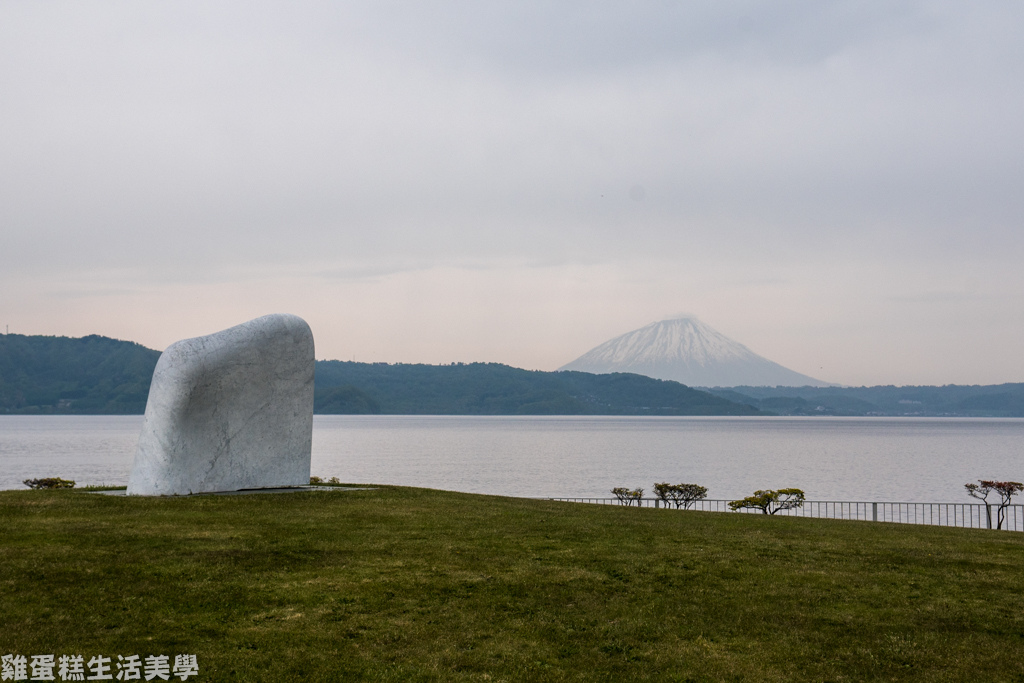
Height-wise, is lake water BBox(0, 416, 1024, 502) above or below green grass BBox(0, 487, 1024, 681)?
below

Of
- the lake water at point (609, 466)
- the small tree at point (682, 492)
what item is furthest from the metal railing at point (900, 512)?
the lake water at point (609, 466)

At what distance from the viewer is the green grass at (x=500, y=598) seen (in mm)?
8039

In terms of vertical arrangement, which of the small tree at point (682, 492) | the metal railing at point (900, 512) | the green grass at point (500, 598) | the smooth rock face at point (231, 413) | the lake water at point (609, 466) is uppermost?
the smooth rock face at point (231, 413)

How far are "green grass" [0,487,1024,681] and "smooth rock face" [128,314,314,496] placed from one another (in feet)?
7.88

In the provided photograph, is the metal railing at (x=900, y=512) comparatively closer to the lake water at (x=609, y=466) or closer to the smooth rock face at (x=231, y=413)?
the lake water at (x=609, y=466)

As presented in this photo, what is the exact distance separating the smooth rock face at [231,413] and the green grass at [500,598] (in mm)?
2403

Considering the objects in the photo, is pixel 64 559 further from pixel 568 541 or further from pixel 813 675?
pixel 813 675

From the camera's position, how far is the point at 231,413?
18.2m

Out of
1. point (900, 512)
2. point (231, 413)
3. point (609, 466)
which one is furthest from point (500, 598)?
point (609, 466)

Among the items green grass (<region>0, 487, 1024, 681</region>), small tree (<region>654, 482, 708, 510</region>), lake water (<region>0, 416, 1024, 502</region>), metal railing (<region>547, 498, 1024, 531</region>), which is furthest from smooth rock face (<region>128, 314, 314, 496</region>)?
lake water (<region>0, 416, 1024, 502</region>)

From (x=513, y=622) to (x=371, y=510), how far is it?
7771 millimetres

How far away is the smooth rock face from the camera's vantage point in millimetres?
17328

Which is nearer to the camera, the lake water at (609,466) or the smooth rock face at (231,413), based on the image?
the smooth rock face at (231,413)

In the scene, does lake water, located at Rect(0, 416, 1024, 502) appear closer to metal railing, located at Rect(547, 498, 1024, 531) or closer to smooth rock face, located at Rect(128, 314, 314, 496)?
metal railing, located at Rect(547, 498, 1024, 531)
